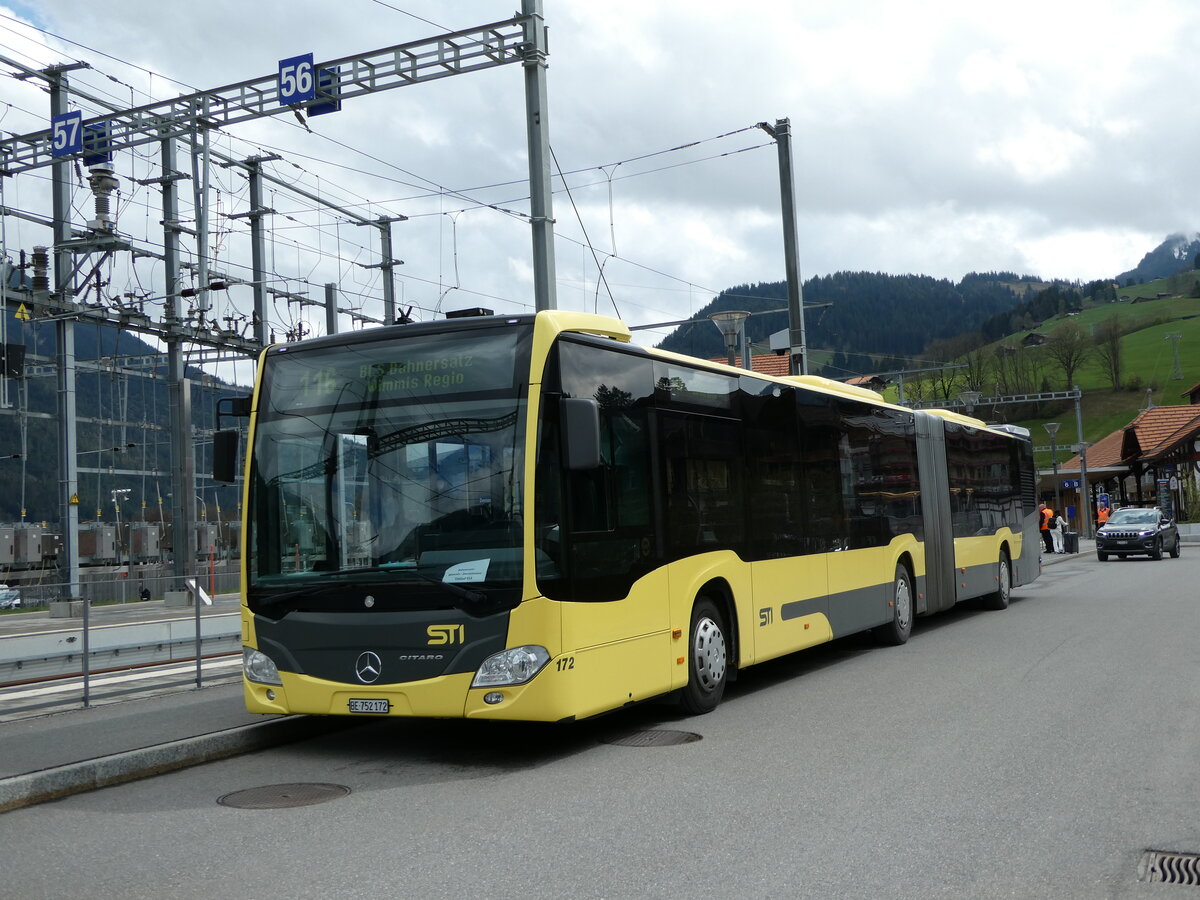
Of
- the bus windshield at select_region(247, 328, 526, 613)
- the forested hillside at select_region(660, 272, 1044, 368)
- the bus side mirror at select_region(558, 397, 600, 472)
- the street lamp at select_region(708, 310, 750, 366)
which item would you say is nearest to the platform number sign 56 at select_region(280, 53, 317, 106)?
the street lamp at select_region(708, 310, 750, 366)

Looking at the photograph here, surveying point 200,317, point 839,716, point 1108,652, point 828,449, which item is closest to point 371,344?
point 839,716

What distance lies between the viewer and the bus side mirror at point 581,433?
802cm

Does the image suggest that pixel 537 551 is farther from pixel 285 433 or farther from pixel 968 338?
pixel 968 338

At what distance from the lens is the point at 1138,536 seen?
38844mm

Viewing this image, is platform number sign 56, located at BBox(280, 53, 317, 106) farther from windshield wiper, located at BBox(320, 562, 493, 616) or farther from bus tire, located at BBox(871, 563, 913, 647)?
windshield wiper, located at BBox(320, 562, 493, 616)

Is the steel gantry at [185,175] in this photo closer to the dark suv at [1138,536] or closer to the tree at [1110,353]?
the dark suv at [1138,536]

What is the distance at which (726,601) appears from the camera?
10406mm

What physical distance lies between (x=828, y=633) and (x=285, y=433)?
6219 millimetres

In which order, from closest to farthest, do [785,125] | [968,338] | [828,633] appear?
[828,633]
[785,125]
[968,338]

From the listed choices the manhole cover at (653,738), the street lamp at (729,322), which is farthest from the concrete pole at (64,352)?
the manhole cover at (653,738)

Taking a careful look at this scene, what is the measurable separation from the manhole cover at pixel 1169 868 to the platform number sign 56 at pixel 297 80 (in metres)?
15.9

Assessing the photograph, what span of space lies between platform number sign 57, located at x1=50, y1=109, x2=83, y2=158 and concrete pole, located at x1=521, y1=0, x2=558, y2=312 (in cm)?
1055

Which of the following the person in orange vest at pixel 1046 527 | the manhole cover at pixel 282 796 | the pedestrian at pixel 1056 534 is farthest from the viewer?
the pedestrian at pixel 1056 534

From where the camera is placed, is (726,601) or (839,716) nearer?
(839,716)
